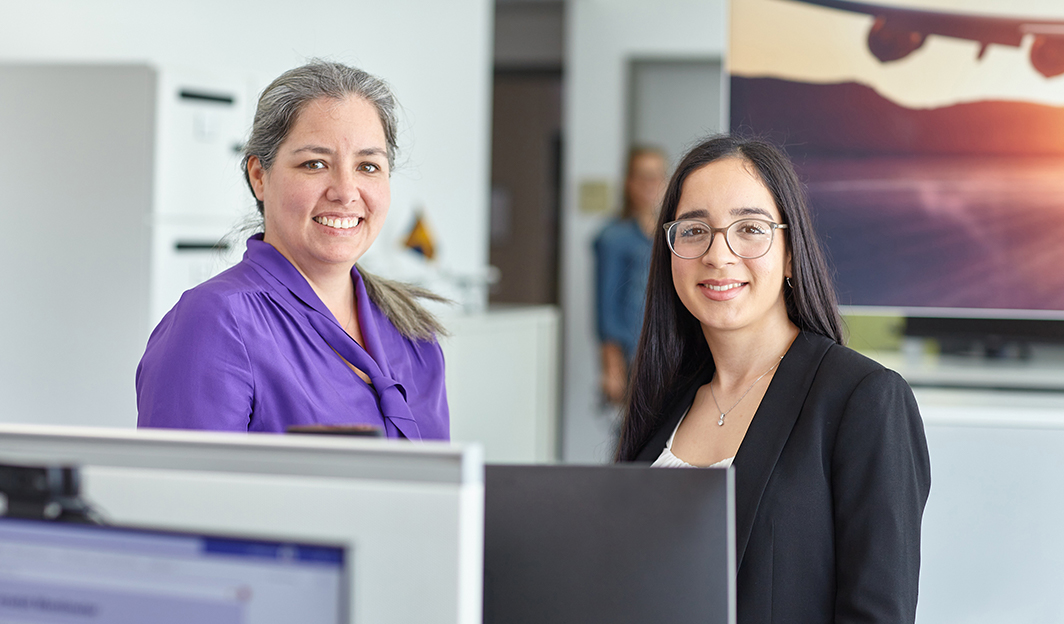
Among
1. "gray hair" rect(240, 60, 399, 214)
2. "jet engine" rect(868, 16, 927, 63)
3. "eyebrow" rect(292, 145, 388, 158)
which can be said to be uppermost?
"jet engine" rect(868, 16, 927, 63)

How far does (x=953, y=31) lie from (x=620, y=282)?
285 cm

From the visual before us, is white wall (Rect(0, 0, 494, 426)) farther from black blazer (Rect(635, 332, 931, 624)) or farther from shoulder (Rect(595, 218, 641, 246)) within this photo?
black blazer (Rect(635, 332, 931, 624))

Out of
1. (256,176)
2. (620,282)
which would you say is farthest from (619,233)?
(256,176)

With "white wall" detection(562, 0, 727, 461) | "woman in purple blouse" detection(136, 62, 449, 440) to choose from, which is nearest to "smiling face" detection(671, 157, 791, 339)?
"woman in purple blouse" detection(136, 62, 449, 440)

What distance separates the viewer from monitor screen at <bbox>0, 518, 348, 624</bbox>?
1.80 feet

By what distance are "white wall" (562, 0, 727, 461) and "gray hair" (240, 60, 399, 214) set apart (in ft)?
12.9

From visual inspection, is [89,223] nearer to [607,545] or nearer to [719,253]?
[719,253]

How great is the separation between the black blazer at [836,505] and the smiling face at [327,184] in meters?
0.64

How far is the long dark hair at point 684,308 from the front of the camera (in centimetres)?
133

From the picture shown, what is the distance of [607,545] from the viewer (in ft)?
2.56

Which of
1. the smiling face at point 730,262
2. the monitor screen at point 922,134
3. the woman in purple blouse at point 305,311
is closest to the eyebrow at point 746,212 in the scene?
the smiling face at point 730,262

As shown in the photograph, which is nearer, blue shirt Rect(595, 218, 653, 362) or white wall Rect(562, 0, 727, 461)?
blue shirt Rect(595, 218, 653, 362)

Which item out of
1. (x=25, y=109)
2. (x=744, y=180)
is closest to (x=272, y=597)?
(x=744, y=180)

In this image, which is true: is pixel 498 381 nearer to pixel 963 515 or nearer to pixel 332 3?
pixel 332 3
